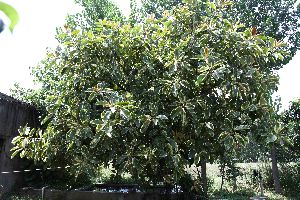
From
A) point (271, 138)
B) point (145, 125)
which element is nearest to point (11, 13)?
point (145, 125)

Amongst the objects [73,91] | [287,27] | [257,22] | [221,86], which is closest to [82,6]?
[257,22]

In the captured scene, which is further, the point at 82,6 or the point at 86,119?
the point at 82,6

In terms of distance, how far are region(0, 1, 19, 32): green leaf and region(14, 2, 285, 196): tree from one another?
5080 millimetres

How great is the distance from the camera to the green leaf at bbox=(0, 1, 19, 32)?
16.7 inches

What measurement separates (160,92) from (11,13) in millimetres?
5813

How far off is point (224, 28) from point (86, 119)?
122 inches

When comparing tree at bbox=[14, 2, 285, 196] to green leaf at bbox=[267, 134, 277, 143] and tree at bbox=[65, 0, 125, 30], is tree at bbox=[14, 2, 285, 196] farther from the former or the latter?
tree at bbox=[65, 0, 125, 30]

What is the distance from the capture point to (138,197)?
8.47 meters

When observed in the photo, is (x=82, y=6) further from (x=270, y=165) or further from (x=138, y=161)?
(x=138, y=161)

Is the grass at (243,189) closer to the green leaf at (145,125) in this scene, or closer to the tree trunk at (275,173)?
the tree trunk at (275,173)

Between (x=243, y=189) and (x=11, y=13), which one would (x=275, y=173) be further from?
(x=11, y=13)

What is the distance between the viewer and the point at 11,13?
429 millimetres

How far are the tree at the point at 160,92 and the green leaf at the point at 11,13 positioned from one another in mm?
5080

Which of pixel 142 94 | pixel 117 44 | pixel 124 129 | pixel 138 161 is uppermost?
pixel 117 44
